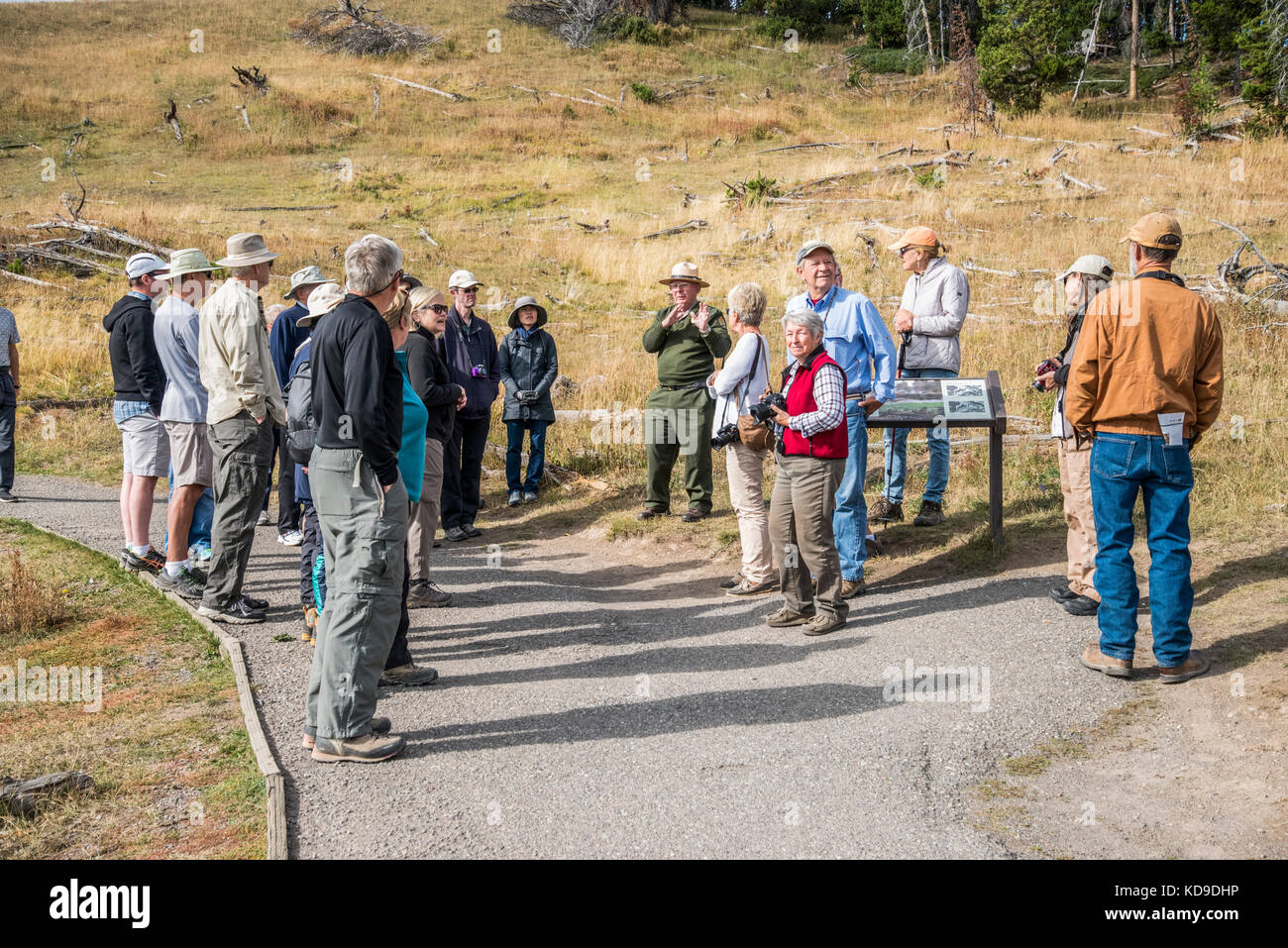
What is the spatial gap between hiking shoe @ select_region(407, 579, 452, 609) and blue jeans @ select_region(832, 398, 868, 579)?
2825 mm

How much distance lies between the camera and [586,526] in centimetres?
998

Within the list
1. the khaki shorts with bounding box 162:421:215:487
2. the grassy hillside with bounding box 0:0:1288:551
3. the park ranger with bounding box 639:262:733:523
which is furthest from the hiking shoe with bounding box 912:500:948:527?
the khaki shorts with bounding box 162:421:215:487

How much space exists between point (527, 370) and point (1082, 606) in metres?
5.85

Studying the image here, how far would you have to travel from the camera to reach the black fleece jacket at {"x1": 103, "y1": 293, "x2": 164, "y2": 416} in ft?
25.2

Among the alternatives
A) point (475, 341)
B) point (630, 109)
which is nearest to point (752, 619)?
point (475, 341)

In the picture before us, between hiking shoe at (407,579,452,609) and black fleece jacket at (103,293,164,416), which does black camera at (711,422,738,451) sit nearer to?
hiking shoe at (407,579,452,609)

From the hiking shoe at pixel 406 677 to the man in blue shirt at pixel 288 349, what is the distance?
218cm

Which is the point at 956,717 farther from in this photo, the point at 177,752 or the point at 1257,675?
the point at 177,752

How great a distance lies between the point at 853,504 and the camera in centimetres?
724

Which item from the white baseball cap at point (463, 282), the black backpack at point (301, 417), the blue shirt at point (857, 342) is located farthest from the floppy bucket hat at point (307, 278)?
the blue shirt at point (857, 342)

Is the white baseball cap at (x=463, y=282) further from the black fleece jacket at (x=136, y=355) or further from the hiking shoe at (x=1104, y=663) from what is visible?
the hiking shoe at (x=1104, y=663)

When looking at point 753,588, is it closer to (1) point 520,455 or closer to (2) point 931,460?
(2) point 931,460

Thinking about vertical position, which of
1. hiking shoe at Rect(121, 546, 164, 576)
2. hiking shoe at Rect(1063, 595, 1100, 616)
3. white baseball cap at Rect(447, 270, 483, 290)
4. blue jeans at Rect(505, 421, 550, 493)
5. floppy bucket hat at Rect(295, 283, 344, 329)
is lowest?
hiking shoe at Rect(1063, 595, 1100, 616)
